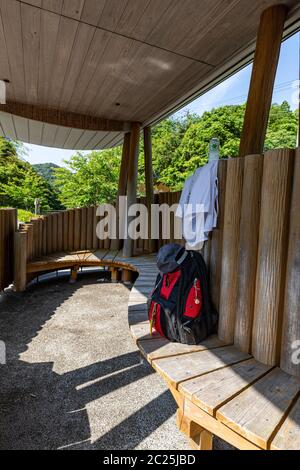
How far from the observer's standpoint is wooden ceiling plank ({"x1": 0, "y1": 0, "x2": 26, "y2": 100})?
242 cm

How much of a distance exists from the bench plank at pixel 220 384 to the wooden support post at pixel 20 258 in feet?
12.7

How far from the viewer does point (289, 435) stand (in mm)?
1071

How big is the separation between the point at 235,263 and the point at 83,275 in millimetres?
4861

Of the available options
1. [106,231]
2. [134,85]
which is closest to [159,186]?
[106,231]

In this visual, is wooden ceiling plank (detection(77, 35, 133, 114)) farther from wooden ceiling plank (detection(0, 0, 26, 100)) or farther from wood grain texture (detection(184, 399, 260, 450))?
wood grain texture (detection(184, 399, 260, 450))

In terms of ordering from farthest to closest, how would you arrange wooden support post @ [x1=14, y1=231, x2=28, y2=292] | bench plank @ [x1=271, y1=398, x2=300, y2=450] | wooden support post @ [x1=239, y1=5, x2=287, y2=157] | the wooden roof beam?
the wooden roof beam → wooden support post @ [x1=14, y1=231, x2=28, y2=292] → wooden support post @ [x1=239, y1=5, x2=287, y2=157] → bench plank @ [x1=271, y1=398, x2=300, y2=450]

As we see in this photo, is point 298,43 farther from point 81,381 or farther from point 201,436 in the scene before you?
point 81,381

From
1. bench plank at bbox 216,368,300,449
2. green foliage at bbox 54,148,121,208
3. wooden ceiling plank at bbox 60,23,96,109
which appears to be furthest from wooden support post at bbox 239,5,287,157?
green foliage at bbox 54,148,121,208

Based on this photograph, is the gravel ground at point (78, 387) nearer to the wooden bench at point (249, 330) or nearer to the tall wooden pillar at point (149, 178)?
the wooden bench at point (249, 330)

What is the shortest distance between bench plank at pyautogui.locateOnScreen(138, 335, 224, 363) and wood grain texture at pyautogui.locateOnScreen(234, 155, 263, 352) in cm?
19

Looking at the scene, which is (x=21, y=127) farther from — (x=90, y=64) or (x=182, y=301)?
(x=182, y=301)

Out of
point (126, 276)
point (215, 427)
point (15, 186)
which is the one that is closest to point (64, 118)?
point (126, 276)

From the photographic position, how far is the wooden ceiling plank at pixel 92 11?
2.31 metres
